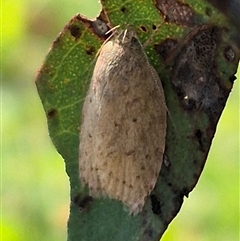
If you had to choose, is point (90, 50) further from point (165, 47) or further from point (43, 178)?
point (43, 178)

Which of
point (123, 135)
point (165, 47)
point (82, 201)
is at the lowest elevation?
point (82, 201)

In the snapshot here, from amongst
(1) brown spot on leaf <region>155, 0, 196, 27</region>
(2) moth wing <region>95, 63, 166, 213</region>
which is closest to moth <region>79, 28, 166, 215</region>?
(2) moth wing <region>95, 63, 166, 213</region>

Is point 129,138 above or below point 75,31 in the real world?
below

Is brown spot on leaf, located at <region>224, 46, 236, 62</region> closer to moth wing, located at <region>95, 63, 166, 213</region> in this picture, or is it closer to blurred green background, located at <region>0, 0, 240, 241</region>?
moth wing, located at <region>95, 63, 166, 213</region>

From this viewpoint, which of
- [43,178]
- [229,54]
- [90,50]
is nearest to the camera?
[229,54]

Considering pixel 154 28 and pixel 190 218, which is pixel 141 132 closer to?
pixel 154 28

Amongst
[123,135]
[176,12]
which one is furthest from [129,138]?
[176,12]
